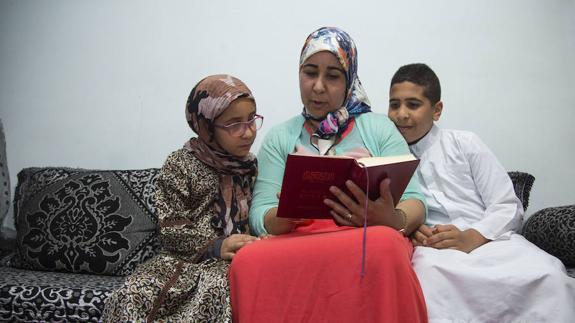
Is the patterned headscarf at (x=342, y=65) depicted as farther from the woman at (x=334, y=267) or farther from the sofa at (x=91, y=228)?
the sofa at (x=91, y=228)

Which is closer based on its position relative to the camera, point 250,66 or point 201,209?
point 201,209

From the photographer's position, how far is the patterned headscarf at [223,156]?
80.0 inches

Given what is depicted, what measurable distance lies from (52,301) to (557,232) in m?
1.98

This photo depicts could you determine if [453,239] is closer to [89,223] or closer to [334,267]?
[334,267]

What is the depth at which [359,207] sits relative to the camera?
1577mm

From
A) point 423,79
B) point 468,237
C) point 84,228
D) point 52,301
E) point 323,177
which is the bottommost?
point 52,301

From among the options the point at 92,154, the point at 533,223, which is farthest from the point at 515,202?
the point at 92,154

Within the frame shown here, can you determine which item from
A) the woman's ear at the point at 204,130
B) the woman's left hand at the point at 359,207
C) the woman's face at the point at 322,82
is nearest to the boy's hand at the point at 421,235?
the woman's left hand at the point at 359,207

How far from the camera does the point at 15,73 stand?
304 cm

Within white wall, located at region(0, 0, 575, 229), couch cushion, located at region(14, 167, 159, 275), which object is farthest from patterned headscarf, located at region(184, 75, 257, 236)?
white wall, located at region(0, 0, 575, 229)

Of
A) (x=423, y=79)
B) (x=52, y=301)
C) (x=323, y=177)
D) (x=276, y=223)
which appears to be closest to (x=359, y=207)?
(x=323, y=177)

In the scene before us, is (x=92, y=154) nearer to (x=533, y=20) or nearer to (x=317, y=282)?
(x=317, y=282)

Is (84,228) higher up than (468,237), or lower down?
lower down

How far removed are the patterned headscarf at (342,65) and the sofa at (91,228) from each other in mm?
921
